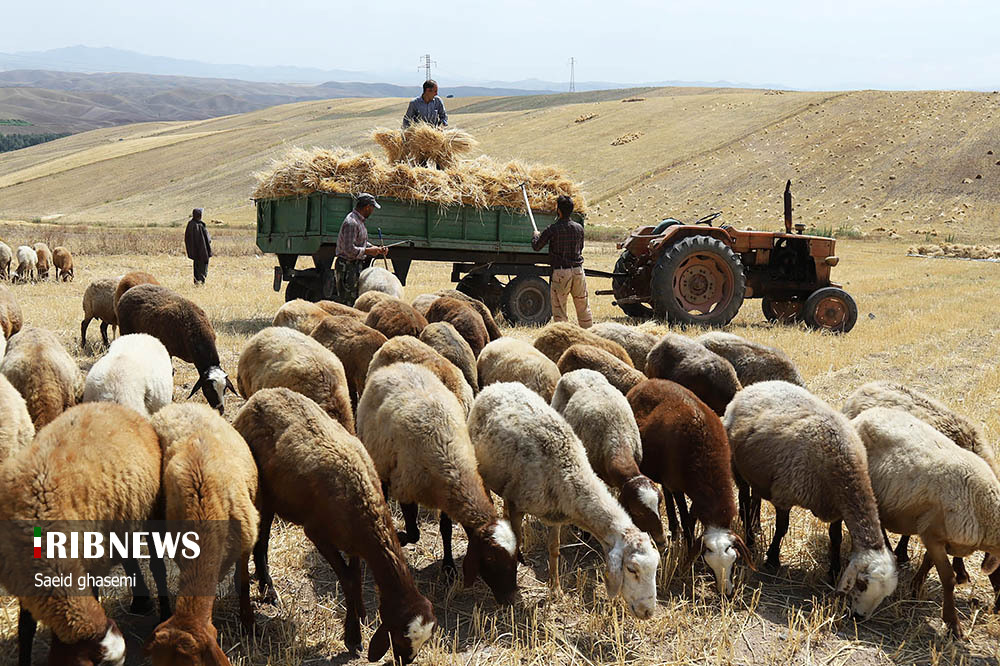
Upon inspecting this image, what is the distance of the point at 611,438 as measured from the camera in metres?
5.93

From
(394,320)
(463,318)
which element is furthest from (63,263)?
(463,318)

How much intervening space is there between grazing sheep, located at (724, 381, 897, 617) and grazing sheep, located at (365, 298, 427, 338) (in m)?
3.84

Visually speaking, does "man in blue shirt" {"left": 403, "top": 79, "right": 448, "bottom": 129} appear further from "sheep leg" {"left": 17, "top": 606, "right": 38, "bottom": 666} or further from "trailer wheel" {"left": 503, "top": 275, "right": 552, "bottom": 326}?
"sheep leg" {"left": 17, "top": 606, "right": 38, "bottom": 666}

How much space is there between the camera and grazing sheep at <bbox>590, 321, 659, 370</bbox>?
880 centimetres

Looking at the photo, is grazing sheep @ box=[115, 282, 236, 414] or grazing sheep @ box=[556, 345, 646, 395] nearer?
grazing sheep @ box=[556, 345, 646, 395]

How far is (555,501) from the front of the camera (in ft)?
17.3

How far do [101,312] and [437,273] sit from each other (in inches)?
482

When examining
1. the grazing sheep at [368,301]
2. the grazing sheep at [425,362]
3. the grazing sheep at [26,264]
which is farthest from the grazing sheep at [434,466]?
the grazing sheep at [26,264]

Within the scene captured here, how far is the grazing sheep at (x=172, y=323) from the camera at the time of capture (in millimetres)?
8695

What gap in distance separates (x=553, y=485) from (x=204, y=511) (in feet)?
7.20

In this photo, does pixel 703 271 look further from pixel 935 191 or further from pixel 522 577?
pixel 935 191

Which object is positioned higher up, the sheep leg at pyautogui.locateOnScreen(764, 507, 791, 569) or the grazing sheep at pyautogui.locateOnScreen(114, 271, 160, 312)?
the grazing sheep at pyautogui.locateOnScreen(114, 271, 160, 312)

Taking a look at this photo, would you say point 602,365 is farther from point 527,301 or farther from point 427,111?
point 427,111

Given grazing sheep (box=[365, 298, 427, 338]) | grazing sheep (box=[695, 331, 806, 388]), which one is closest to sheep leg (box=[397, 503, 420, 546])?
grazing sheep (box=[365, 298, 427, 338])
